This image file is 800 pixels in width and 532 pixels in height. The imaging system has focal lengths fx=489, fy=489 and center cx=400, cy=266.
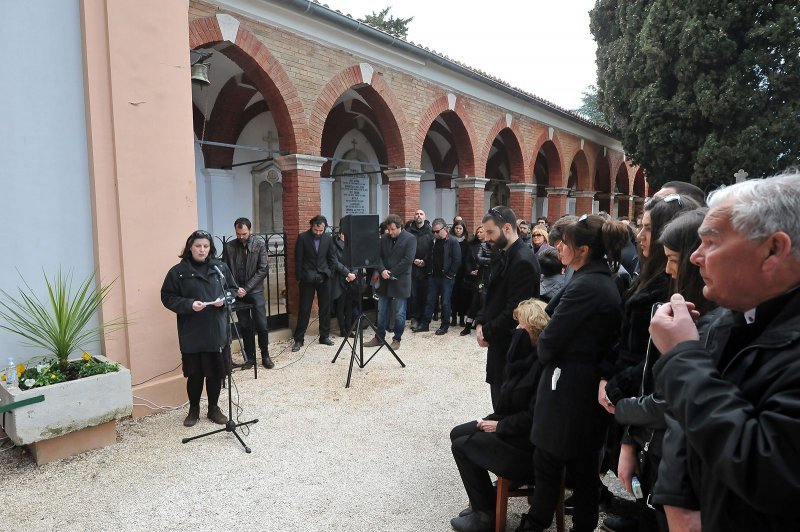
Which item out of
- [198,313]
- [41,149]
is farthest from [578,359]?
[41,149]

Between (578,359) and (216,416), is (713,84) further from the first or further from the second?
(216,416)

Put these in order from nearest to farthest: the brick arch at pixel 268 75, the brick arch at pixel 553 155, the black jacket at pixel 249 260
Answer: the black jacket at pixel 249 260, the brick arch at pixel 268 75, the brick arch at pixel 553 155

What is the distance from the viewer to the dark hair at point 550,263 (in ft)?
15.4

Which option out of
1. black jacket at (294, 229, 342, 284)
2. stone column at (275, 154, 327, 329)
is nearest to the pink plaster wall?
black jacket at (294, 229, 342, 284)

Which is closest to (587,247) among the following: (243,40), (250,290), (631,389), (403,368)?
(631,389)

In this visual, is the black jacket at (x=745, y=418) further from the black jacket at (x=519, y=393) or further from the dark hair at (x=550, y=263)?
the dark hair at (x=550, y=263)

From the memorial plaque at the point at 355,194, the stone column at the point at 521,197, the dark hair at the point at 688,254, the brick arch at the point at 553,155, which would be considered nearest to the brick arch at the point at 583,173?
the brick arch at the point at 553,155

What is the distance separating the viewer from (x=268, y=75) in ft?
24.2

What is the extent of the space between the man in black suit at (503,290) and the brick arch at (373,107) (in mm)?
4828

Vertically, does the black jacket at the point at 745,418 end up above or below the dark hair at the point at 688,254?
below

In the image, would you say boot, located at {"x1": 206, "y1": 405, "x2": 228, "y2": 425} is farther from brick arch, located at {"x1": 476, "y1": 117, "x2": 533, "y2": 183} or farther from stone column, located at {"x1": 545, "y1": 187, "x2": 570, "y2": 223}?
stone column, located at {"x1": 545, "y1": 187, "x2": 570, "y2": 223}

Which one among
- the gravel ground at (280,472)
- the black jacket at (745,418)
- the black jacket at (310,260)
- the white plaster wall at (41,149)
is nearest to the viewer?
the black jacket at (745,418)

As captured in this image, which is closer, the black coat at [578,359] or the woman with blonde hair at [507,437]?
the black coat at [578,359]

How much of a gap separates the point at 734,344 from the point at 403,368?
505cm
